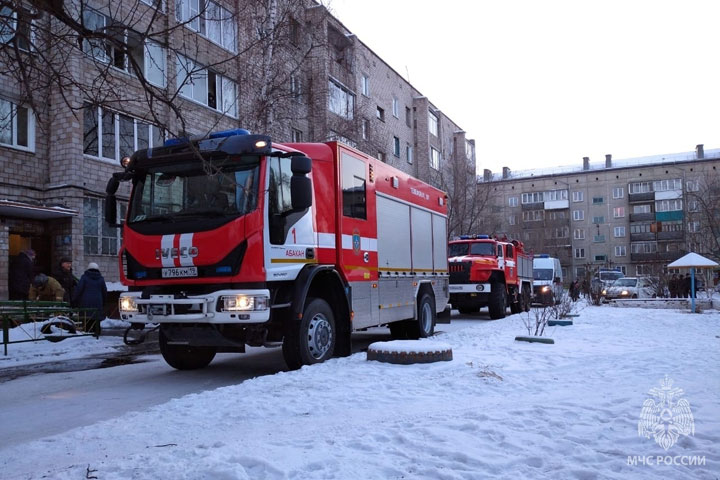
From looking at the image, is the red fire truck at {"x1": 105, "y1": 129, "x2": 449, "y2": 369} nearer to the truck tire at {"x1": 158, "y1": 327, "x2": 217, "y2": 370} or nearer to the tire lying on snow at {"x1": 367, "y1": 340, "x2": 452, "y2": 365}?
the truck tire at {"x1": 158, "y1": 327, "x2": 217, "y2": 370}

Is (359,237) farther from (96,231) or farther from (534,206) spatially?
(534,206)

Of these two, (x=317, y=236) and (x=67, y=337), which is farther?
(x=67, y=337)

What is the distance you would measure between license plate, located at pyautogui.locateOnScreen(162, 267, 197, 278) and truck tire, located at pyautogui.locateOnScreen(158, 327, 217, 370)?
146cm

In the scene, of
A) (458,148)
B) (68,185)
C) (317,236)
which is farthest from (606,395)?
(458,148)

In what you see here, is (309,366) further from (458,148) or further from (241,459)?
(458,148)

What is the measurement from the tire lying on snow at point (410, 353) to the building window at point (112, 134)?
1193cm

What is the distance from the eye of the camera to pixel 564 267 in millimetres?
74500

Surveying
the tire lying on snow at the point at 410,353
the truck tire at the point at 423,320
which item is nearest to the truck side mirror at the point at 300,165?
the tire lying on snow at the point at 410,353

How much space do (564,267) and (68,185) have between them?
68.2 m

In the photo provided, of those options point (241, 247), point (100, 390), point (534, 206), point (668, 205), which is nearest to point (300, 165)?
point (241, 247)

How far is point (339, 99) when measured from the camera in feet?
98.3

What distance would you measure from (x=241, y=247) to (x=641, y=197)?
245 feet

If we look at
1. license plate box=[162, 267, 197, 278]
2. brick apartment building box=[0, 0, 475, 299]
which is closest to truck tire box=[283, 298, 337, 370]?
license plate box=[162, 267, 197, 278]

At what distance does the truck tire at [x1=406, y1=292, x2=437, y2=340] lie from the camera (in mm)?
11617
